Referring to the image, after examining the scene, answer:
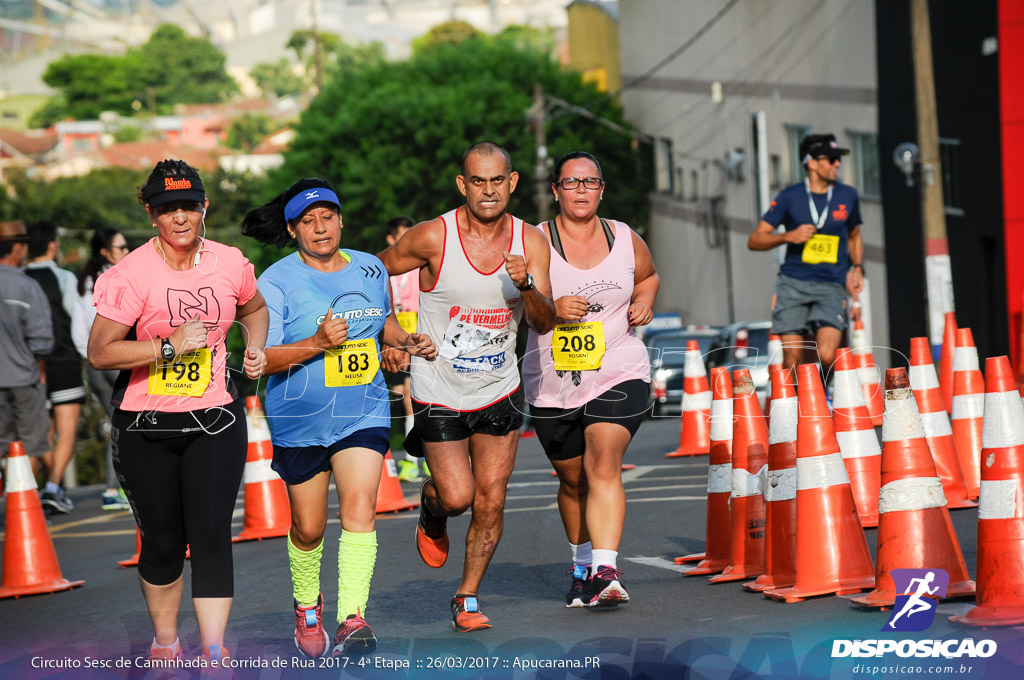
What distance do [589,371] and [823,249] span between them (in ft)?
14.8

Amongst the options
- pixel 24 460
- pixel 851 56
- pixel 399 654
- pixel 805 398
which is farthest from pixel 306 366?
pixel 851 56

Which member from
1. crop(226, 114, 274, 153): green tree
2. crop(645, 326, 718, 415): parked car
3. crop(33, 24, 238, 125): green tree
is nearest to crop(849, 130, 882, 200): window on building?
crop(645, 326, 718, 415): parked car

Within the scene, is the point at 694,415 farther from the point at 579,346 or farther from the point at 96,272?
the point at 579,346

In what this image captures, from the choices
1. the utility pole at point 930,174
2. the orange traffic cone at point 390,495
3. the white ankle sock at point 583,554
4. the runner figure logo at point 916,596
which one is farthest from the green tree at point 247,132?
the runner figure logo at point 916,596

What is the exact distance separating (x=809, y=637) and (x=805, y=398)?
1.38 meters

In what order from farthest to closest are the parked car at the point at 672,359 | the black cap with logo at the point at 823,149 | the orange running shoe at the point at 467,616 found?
the parked car at the point at 672,359 → the black cap with logo at the point at 823,149 → the orange running shoe at the point at 467,616

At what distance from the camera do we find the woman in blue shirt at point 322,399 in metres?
6.61

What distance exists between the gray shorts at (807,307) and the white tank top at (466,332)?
4.94m

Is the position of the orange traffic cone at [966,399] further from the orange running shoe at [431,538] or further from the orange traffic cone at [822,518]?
A: the orange running shoe at [431,538]

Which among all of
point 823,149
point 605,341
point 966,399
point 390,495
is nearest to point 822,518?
point 605,341

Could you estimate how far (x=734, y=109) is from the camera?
41250mm

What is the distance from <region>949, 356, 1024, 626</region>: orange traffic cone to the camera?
594cm

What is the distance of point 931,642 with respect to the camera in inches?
224

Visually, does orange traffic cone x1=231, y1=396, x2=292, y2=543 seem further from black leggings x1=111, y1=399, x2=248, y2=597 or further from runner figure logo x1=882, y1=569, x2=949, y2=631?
runner figure logo x1=882, y1=569, x2=949, y2=631
